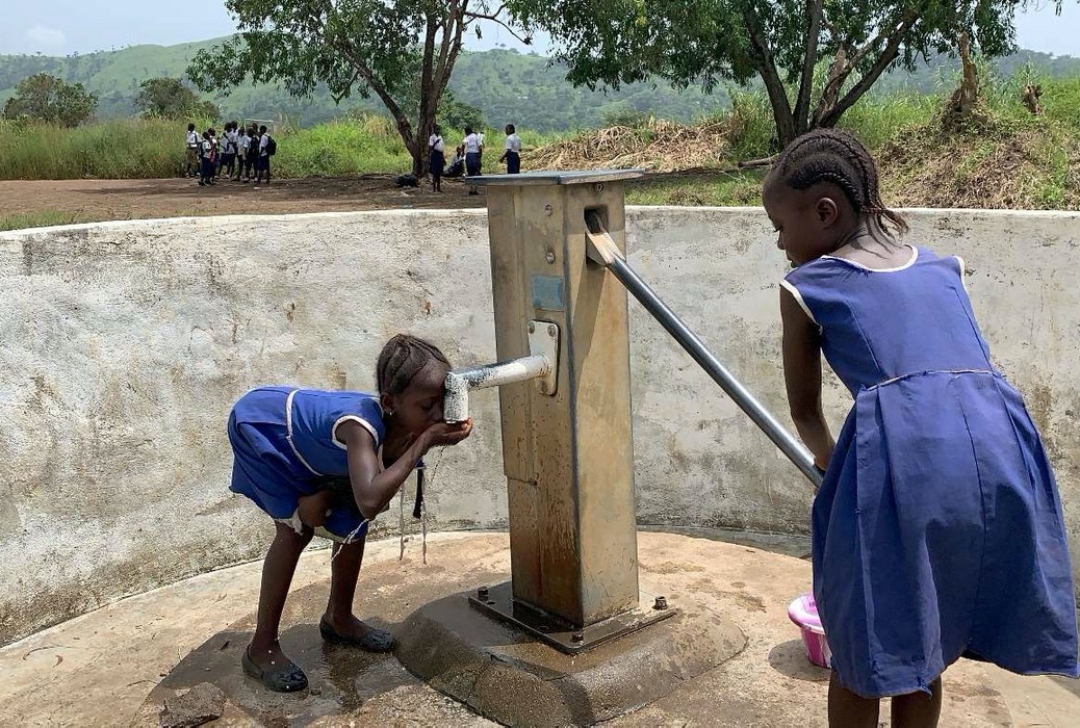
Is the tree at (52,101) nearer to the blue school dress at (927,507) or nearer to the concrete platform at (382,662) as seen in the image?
the concrete platform at (382,662)

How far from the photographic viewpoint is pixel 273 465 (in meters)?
2.78

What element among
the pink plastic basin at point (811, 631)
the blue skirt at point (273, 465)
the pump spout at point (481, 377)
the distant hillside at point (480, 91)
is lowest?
the pink plastic basin at point (811, 631)

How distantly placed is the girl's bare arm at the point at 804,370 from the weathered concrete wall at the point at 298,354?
1869 mm

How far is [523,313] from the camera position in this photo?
113 inches

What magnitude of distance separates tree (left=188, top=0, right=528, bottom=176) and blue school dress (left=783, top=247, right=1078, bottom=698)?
1343cm

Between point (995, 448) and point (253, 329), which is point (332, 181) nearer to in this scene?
point (253, 329)

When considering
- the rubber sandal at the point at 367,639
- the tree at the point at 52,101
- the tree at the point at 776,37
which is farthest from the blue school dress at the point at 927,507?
the tree at the point at 52,101

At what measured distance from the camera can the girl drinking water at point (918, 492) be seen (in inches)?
64.2

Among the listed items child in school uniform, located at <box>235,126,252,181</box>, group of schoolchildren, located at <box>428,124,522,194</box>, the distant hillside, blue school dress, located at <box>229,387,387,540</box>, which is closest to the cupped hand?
blue school dress, located at <box>229,387,387,540</box>

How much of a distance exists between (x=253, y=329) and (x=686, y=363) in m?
1.58

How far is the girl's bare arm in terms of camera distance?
1.77 m

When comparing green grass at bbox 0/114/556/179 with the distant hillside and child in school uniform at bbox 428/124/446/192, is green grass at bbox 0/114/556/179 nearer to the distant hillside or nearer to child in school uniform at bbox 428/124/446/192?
child in school uniform at bbox 428/124/446/192

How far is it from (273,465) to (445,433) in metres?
0.56

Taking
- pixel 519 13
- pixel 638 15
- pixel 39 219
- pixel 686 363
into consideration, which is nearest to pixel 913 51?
pixel 638 15
